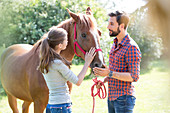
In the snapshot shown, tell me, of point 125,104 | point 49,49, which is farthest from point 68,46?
point 125,104

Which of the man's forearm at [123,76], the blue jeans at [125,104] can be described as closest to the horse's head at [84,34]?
the man's forearm at [123,76]

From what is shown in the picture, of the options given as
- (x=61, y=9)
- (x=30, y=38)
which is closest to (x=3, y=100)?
(x=30, y=38)

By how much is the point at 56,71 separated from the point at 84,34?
0.86 m

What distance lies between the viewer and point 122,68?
1949mm

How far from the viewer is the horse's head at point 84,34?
242 centimetres

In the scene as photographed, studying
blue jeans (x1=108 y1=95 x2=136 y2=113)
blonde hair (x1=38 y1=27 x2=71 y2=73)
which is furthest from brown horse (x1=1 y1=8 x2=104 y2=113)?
blonde hair (x1=38 y1=27 x2=71 y2=73)

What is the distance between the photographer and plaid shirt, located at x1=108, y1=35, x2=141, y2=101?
5.99 feet

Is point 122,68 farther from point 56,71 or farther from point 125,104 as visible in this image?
point 56,71

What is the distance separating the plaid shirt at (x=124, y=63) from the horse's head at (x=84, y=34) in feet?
1.21

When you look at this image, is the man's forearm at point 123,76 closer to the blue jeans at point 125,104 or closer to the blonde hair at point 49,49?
the blue jeans at point 125,104

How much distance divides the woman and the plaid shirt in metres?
0.40

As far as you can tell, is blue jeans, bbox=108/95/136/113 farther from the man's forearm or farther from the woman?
the woman

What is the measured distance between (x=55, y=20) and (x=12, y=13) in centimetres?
354

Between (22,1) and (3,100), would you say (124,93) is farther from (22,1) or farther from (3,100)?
(22,1)
